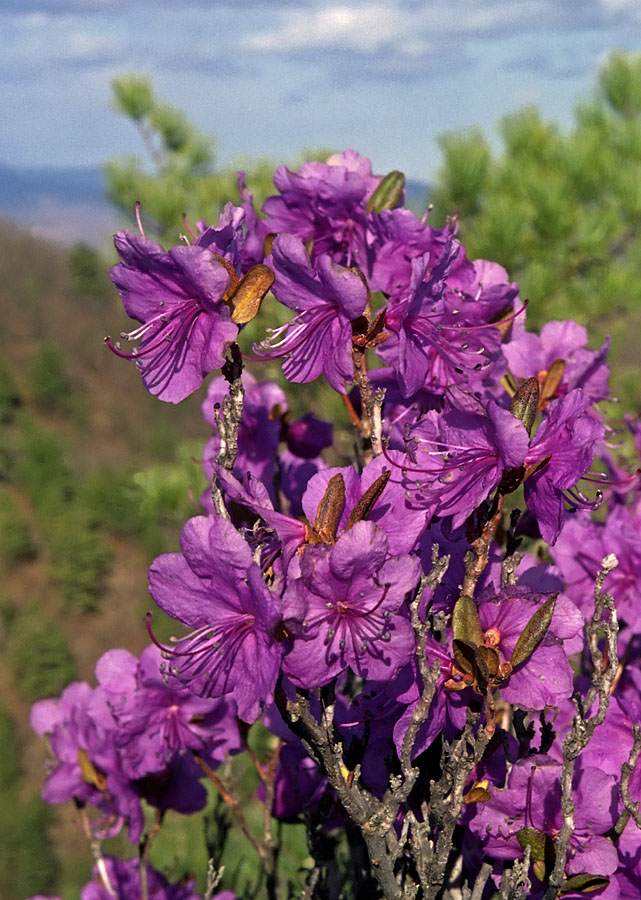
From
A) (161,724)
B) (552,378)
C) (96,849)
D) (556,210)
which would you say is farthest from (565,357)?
(556,210)

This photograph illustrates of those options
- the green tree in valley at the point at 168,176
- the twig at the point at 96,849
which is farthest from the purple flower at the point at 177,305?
the green tree in valley at the point at 168,176

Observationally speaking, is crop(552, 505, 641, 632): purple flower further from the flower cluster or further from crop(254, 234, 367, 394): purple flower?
crop(254, 234, 367, 394): purple flower

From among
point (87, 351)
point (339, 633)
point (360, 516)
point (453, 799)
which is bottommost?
point (453, 799)

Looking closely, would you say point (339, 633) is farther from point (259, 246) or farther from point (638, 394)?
point (638, 394)

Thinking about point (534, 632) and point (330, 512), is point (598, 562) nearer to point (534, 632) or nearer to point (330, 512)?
point (534, 632)

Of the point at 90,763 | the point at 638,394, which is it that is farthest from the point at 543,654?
the point at 638,394

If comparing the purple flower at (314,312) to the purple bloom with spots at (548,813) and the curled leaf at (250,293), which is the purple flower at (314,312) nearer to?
the curled leaf at (250,293)

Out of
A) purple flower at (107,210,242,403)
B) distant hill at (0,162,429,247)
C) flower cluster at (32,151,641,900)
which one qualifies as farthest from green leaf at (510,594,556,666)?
distant hill at (0,162,429,247)
